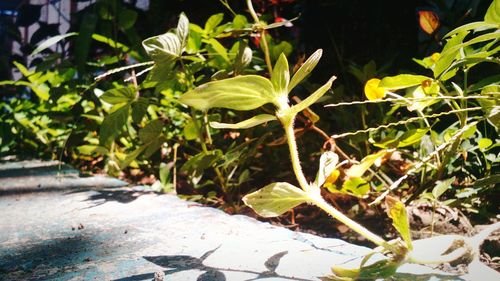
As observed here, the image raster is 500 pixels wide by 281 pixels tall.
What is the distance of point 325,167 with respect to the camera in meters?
0.61

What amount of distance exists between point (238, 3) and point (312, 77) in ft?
1.42

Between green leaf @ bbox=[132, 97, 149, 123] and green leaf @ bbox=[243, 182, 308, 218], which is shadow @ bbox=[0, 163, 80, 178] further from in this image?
green leaf @ bbox=[243, 182, 308, 218]

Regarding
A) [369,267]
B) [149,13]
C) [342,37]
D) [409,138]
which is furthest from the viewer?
[149,13]

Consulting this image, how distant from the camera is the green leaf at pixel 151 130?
118cm

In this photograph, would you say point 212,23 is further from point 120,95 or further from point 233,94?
point 233,94

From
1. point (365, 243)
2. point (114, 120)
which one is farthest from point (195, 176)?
point (365, 243)

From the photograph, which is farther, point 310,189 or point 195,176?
point 195,176

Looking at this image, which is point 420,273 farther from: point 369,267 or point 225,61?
point 225,61

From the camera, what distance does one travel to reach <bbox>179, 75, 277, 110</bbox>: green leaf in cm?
50

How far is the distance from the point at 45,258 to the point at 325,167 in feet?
1.66

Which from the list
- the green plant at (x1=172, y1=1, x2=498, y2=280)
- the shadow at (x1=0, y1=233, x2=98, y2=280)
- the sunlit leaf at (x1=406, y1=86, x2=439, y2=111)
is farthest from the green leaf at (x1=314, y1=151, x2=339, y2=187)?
the shadow at (x1=0, y1=233, x2=98, y2=280)

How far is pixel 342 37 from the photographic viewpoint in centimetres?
157

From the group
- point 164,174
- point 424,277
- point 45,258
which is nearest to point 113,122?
point 164,174

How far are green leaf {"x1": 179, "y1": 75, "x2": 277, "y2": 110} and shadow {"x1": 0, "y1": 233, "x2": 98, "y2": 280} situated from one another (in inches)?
13.7
